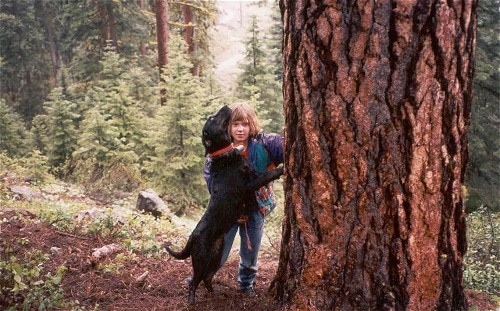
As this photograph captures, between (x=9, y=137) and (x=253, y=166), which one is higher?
(x=253, y=166)

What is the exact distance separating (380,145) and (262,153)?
198cm

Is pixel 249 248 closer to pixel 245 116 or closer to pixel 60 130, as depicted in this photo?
pixel 245 116

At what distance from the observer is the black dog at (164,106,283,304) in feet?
11.9

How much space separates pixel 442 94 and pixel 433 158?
0.30 m

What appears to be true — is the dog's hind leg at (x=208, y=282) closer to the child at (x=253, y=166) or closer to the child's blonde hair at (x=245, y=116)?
the child at (x=253, y=166)

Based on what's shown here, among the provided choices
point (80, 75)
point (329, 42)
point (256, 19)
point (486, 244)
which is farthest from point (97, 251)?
point (80, 75)

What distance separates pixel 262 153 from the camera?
3949 mm

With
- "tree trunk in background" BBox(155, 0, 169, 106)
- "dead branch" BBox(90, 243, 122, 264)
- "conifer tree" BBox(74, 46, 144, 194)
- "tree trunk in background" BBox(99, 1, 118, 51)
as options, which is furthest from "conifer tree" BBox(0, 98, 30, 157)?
"dead branch" BBox(90, 243, 122, 264)

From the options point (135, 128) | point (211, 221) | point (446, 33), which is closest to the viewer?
point (446, 33)

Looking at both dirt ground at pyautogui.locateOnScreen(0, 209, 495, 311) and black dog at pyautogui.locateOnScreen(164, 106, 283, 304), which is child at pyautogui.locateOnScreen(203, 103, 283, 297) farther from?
dirt ground at pyautogui.locateOnScreen(0, 209, 495, 311)

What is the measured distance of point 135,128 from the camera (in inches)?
510

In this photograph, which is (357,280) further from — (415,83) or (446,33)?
(446,33)

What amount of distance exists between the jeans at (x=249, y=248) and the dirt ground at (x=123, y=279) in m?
0.17

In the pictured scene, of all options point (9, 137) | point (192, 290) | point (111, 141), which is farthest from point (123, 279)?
point (9, 137)
